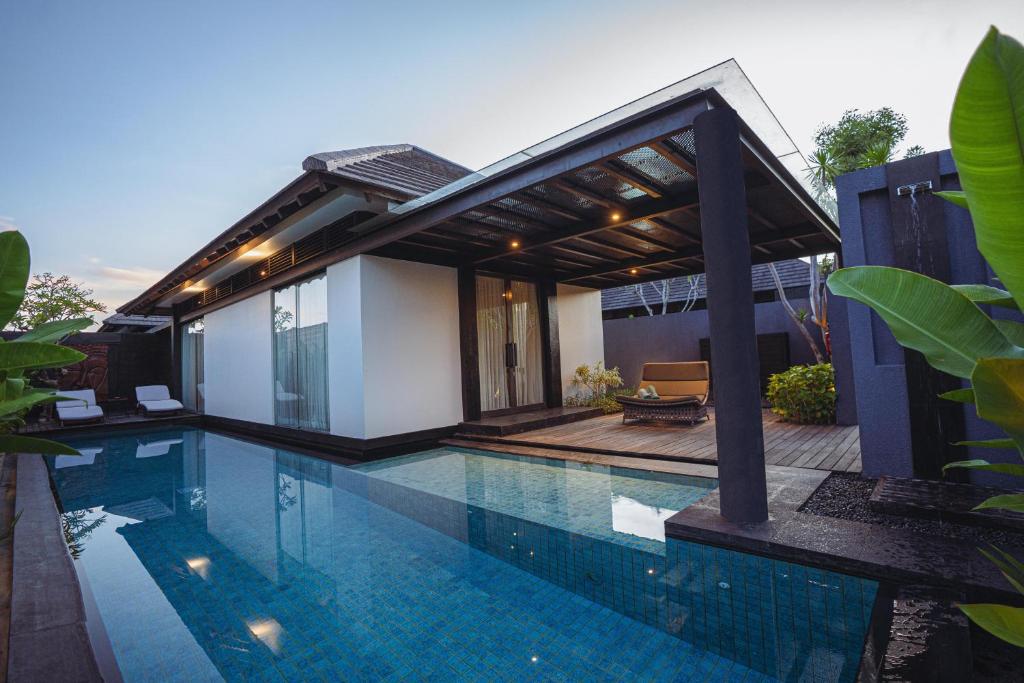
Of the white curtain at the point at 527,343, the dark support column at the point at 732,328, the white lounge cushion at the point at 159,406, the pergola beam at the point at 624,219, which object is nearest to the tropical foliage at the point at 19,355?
the dark support column at the point at 732,328

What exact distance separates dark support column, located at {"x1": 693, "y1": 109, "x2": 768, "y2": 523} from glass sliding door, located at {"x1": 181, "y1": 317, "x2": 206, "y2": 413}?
14697 millimetres

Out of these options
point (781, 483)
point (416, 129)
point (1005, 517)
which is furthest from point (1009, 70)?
point (416, 129)

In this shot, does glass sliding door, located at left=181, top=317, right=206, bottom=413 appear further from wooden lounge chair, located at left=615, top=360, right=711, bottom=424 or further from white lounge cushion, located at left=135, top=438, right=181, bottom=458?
wooden lounge chair, located at left=615, top=360, right=711, bottom=424

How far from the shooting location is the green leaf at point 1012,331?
1.19m

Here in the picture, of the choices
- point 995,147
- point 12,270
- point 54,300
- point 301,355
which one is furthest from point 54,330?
point 54,300

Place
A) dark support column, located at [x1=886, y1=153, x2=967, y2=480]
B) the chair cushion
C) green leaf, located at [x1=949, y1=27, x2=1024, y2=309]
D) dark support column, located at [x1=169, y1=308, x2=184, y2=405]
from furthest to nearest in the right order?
dark support column, located at [x1=169, y1=308, x2=184, y2=405] → the chair cushion → dark support column, located at [x1=886, y1=153, x2=967, y2=480] → green leaf, located at [x1=949, y1=27, x2=1024, y2=309]

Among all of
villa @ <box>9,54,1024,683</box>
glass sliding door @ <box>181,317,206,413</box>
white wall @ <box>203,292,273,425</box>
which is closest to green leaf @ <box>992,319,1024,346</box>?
villa @ <box>9,54,1024,683</box>

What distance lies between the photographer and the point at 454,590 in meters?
2.94

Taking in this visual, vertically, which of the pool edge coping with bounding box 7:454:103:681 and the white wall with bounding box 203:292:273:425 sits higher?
the white wall with bounding box 203:292:273:425

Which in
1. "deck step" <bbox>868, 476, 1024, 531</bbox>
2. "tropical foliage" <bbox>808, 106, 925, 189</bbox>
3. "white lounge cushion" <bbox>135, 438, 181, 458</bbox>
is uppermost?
"tropical foliage" <bbox>808, 106, 925, 189</bbox>

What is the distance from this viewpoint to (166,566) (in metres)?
3.49

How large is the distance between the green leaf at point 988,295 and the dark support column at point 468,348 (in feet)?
24.7

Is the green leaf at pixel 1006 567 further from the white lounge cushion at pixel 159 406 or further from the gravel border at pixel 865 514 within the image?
the white lounge cushion at pixel 159 406

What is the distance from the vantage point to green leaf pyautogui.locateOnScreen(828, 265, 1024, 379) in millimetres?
1168
